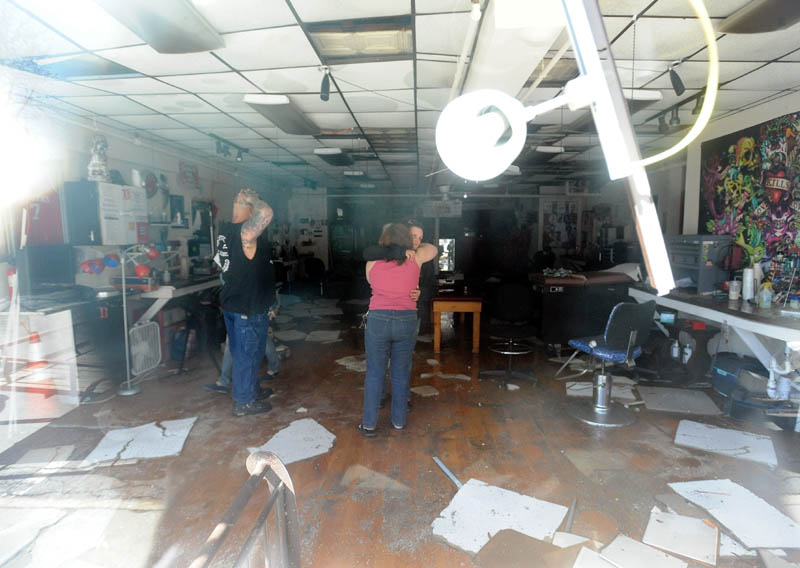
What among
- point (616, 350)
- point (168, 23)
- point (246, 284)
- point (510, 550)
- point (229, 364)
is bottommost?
point (510, 550)

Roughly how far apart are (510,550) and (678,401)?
2695mm

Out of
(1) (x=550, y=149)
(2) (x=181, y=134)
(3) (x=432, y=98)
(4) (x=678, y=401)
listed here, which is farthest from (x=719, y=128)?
(2) (x=181, y=134)

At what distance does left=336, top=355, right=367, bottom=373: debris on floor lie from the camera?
478cm

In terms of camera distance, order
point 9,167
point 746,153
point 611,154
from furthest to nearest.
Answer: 1. point 746,153
2. point 9,167
3. point 611,154

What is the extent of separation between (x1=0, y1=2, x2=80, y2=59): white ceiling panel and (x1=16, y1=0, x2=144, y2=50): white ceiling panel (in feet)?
0.29

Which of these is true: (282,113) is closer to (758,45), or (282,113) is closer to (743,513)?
(758,45)

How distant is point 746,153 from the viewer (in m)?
4.53

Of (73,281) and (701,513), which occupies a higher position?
(73,281)

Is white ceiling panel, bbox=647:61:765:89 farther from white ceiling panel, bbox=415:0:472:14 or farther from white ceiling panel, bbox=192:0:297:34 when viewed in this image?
white ceiling panel, bbox=192:0:297:34

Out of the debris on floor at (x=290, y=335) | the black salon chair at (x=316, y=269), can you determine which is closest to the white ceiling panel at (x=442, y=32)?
the debris on floor at (x=290, y=335)

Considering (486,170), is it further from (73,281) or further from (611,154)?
(73,281)

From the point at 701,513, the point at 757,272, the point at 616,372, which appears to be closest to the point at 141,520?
the point at 701,513

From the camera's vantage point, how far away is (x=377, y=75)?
370cm

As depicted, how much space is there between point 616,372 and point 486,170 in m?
4.55
